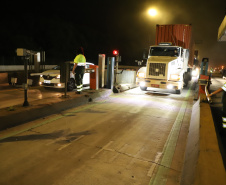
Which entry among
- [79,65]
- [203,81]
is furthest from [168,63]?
[79,65]

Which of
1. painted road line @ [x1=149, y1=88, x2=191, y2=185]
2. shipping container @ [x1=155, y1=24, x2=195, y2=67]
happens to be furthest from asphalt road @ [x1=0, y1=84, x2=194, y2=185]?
shipping container @ [x1=155, y1=24, x2=195, y2=67]

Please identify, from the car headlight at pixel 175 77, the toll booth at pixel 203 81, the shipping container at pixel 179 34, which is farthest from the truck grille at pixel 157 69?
the shipping container at pixel 179 34

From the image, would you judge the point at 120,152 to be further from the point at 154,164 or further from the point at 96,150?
the point at 154,164

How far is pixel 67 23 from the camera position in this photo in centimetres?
5509

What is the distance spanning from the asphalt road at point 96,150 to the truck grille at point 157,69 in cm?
420

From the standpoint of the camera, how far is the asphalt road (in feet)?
11.0

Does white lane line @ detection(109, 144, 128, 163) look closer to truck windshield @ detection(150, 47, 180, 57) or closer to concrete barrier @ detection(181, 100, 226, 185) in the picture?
concrete barrier @ detection(181, 100, 226, 185)

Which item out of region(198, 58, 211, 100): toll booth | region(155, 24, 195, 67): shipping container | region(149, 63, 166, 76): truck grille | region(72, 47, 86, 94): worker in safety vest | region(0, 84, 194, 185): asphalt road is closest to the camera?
region(0, 84, 194, 185): asphalt road

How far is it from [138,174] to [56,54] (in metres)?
48.6

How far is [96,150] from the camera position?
4.32 m

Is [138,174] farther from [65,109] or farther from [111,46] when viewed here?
[111,46]

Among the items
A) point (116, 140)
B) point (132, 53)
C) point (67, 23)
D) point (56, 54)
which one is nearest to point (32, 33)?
point (56, 54)

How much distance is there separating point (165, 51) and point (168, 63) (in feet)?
5.50

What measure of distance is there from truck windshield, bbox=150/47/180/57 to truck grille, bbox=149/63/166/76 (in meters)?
1.42
